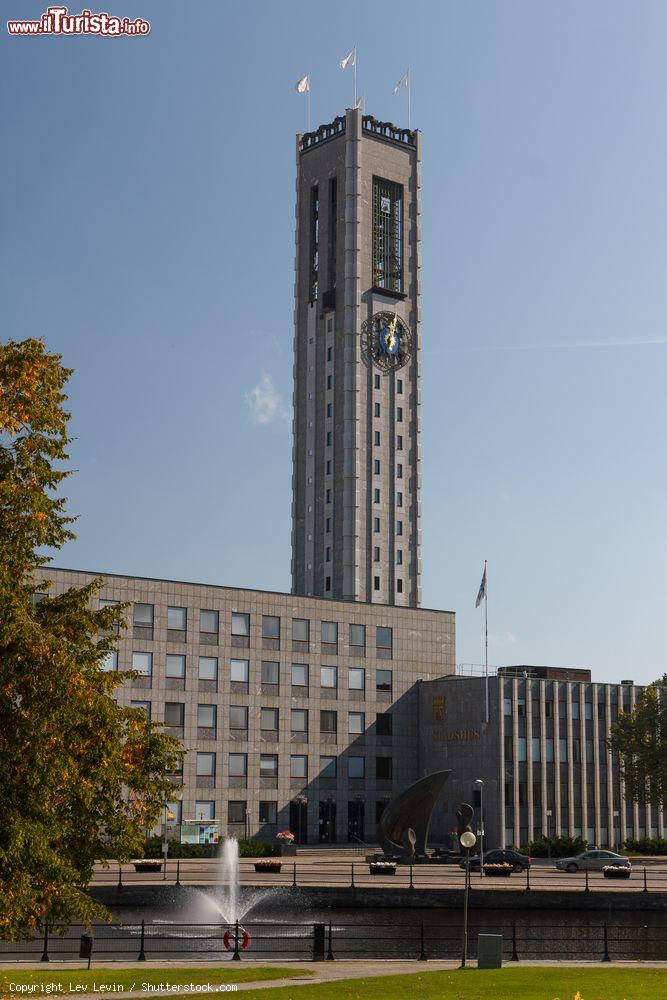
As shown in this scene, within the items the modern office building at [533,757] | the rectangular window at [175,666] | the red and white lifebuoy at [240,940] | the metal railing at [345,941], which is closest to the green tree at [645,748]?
the modern office building at [533,757]

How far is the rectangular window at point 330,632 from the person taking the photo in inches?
3787

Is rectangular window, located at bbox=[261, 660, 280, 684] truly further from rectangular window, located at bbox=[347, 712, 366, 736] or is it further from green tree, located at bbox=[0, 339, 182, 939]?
green tree, located at bbox=[0, 339, 182, 939]

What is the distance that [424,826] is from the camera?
74.6 m

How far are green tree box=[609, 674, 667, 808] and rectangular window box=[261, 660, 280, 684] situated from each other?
26238mm

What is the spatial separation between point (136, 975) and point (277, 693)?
211ft

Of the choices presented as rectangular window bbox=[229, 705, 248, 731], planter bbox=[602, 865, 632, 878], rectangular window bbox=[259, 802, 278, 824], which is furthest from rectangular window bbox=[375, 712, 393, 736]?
planter bbox=[602, 865, 632, 878]

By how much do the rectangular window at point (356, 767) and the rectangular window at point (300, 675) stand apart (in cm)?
754

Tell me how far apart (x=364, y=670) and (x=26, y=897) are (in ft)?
258

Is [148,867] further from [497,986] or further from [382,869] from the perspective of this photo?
[497,986]

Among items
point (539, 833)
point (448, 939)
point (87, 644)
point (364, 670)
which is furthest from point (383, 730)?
point (87, 644)

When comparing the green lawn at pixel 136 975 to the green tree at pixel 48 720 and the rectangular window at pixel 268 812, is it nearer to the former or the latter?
the green tree at pixel 48 720

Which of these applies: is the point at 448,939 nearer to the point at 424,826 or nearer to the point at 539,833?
the point at 424,826

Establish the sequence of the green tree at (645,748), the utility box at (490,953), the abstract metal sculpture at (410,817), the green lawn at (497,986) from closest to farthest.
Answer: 1. the green lawn at (497,986)
2. the utility box at (490,953)
3. the abstract metal sculpture at (410,817)
4. the green tree at (645,748)

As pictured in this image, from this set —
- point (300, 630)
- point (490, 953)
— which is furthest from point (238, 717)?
point (490, 953)
